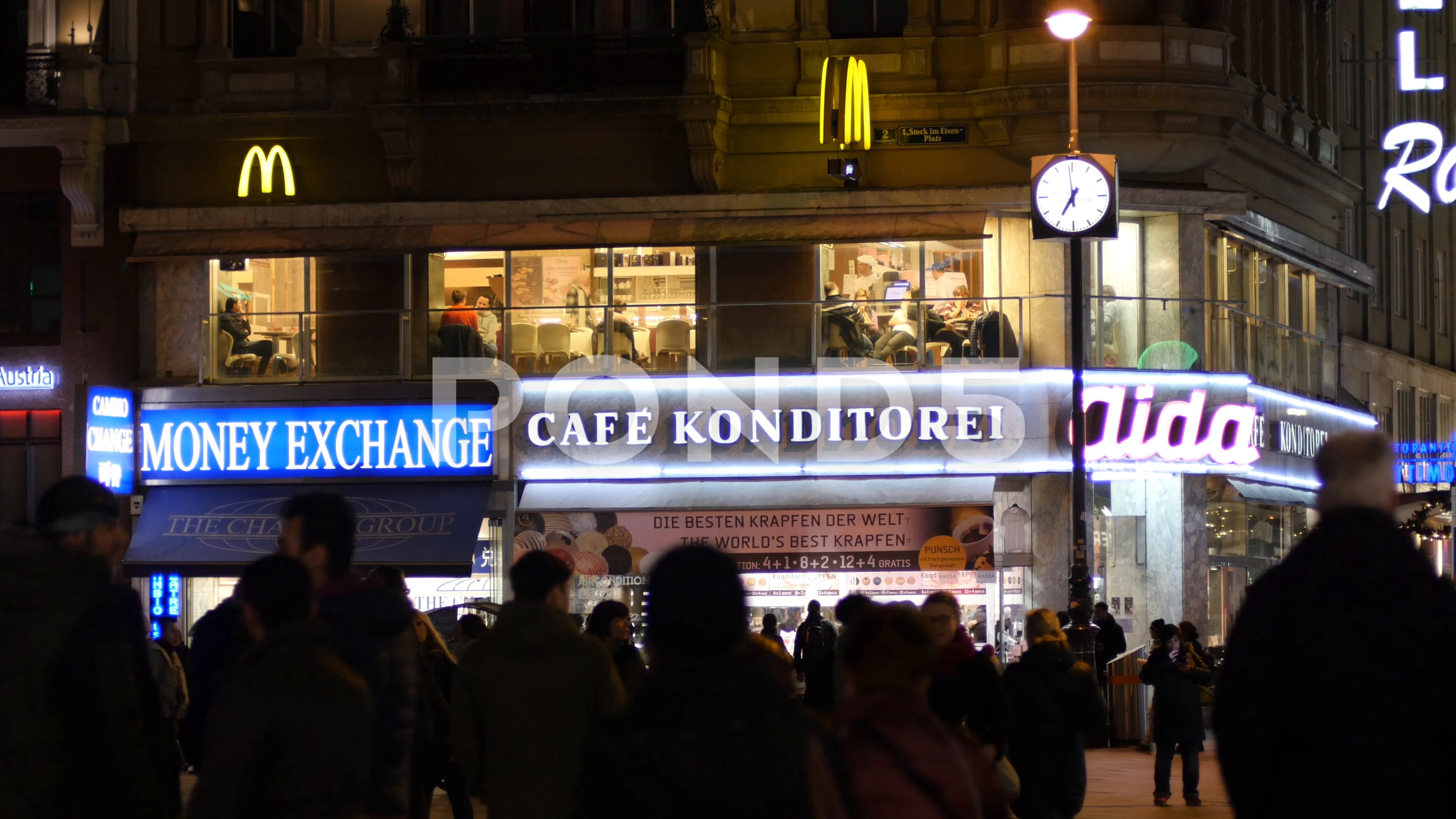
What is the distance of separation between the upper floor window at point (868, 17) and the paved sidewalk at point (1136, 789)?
10183mm

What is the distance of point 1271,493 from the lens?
28.2 meters

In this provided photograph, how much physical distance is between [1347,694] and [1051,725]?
5.45 metres

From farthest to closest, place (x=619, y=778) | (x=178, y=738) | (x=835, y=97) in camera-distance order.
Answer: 1. (x=835, y=97)
2. (x=178, y=738)
3. (x=619, y=778)

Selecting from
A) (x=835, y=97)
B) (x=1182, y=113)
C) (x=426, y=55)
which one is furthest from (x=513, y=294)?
(x=1182, y=113)

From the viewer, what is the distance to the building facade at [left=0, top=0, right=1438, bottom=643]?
1022 inches

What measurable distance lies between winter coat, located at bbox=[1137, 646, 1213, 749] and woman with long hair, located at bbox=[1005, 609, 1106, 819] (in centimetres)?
762

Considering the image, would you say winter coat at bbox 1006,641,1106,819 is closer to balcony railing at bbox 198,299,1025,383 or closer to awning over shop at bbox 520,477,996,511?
awning over shop at bbox 520,477,996,511

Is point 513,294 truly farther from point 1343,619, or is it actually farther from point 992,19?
point 1343,619

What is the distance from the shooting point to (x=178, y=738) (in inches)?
656

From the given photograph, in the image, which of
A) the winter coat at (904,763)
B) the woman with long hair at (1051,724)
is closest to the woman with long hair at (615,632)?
the woman with long hair at (1051,724)

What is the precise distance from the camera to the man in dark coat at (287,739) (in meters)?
5.27

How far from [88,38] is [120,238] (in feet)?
9.59

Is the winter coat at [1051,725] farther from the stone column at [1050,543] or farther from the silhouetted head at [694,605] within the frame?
the stone column at [1050,543]

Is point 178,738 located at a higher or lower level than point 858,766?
lower
